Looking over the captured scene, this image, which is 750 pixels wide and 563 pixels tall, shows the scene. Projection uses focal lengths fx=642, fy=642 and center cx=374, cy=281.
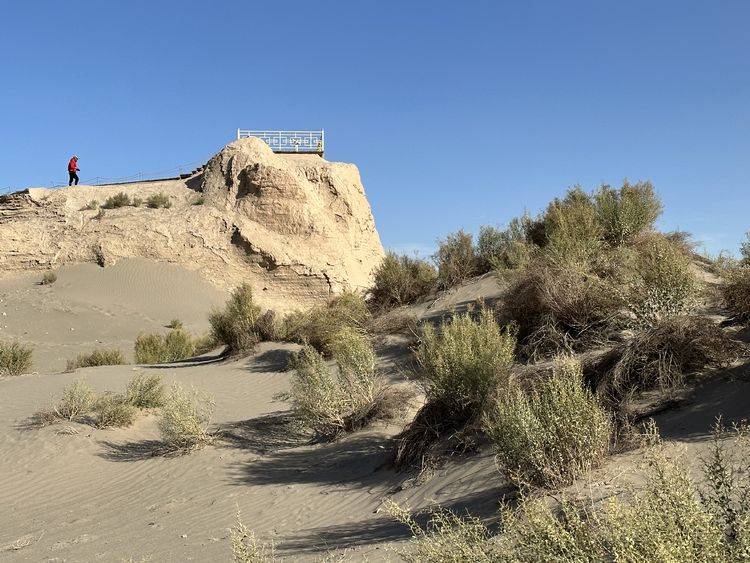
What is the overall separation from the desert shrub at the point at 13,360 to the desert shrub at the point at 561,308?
12.3m

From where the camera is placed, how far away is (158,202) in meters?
35.2

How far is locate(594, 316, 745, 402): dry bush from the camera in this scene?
21.4ft

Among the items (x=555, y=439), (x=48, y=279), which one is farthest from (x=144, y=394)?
(x=48, y=279)

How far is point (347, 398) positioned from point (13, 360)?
11241 millimetres

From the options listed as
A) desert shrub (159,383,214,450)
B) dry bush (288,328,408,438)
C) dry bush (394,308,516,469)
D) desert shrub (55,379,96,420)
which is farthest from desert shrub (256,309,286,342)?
dry bush (394,308,516,469)

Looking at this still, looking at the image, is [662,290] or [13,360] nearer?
[662,290]

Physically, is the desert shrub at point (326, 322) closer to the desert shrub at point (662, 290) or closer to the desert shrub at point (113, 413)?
the desert shrub at point (113, 413)

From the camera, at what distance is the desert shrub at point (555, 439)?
477 cm

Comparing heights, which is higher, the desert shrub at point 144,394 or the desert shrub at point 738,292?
the desert shrub at point 738,292

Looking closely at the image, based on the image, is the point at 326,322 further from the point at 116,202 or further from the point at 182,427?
the point at 116,202

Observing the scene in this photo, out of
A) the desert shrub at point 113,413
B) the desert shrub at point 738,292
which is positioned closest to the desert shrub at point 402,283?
the desert shrub at point 113,413

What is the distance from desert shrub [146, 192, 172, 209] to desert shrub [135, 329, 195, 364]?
49.2 ft

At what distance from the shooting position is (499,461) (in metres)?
5.29

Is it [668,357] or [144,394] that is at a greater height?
[668,357]
